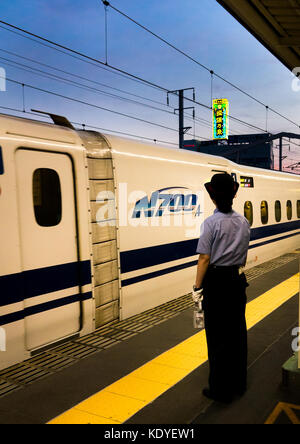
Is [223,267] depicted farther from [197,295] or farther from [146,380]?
[146,380]

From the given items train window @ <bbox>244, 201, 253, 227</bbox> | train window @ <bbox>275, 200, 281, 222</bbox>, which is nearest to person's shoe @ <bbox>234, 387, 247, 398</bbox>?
train window @ <bbox>244, 201, 253, 227</bbox>

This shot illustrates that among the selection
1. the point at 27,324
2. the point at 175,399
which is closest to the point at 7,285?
the point at 27,324

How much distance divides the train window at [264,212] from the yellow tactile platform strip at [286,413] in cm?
751

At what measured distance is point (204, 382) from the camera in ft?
13.0

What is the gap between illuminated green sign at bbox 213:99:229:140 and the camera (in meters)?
25.8

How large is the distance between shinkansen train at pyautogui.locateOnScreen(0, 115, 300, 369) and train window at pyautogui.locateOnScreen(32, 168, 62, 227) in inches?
0.5

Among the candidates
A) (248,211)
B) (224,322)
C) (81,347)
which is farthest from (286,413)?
(248,211)

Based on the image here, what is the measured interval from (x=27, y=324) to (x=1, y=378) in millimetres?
595

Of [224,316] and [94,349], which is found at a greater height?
[224,316]

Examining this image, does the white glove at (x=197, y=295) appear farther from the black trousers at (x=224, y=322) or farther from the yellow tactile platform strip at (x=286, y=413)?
the yellow tactile platform strip at (x=286, y=413)

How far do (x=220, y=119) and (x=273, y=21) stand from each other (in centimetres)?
2328

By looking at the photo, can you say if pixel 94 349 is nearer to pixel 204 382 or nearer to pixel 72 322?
pixel 72 322

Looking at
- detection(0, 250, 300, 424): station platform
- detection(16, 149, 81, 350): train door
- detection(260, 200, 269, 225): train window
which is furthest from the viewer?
detection(260, 200, 269, 225): train window

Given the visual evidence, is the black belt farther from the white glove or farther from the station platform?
the station platform
